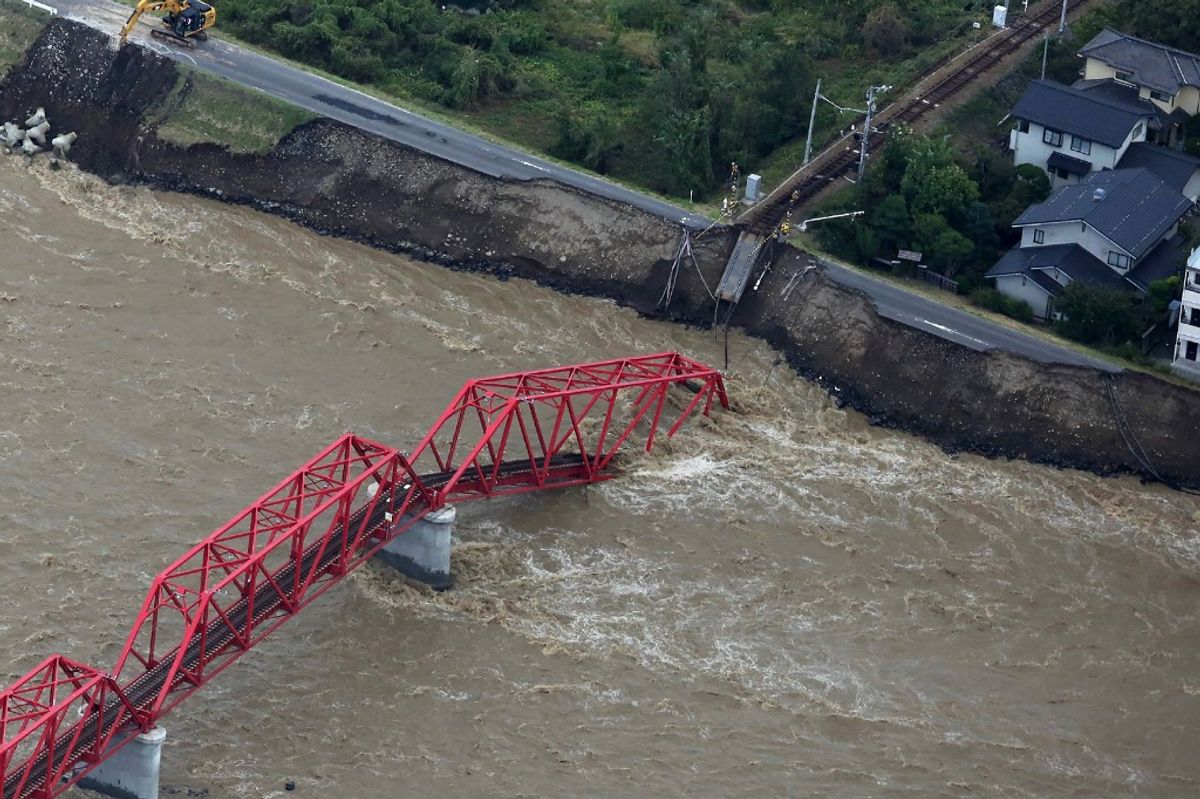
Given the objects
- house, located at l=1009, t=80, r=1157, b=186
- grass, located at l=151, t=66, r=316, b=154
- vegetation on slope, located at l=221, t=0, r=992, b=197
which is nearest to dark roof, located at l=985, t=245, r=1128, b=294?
house, located at l=1009, t=80, r=1157, b=186

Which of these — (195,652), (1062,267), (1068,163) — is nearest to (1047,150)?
(1068,163)

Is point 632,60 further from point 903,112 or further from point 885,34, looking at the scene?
point 903,112

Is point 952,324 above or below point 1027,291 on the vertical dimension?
below

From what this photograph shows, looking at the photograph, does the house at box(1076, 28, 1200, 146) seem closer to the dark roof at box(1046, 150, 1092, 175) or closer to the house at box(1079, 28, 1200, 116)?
the house at box(1079, 28, 1200, 116)

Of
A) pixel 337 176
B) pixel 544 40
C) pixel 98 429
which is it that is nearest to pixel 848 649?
pixel 98 429

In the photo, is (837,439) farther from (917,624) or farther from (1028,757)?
(1028,757)

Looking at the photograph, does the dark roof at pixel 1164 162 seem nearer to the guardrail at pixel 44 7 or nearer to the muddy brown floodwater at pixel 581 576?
the muddy brown floodwater at pixel 581 576

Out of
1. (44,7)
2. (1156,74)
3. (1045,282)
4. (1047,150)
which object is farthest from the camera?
(44,7)

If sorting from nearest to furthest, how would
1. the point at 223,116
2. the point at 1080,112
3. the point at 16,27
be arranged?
the point at 1080,112 < the point at 223,116 < the point at 16,27
